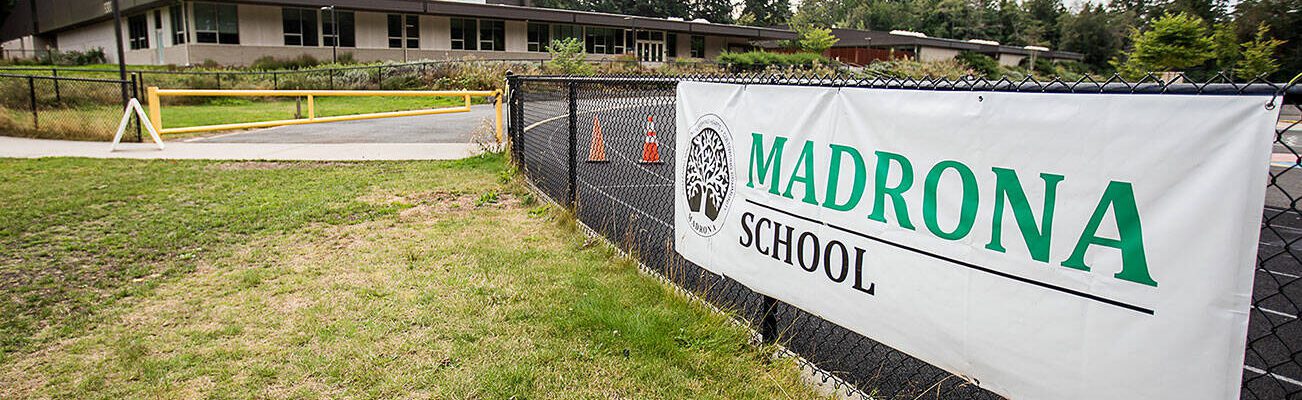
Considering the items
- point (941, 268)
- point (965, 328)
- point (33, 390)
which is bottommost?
point (33, 390)

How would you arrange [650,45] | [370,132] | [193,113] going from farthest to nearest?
[650,45]
[193,113]
[370,132]

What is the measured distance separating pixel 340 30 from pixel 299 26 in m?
1.99

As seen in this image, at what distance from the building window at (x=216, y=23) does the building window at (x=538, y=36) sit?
16.5m

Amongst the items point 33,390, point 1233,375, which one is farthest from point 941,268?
point 33,390

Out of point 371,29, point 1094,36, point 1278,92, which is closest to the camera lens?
point 1278,92

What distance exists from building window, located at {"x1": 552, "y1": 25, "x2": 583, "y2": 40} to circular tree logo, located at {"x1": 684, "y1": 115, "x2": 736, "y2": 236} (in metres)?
46.8

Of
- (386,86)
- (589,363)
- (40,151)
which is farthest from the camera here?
(386,86)

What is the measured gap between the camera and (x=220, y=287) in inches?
196

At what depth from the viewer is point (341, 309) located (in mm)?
4496

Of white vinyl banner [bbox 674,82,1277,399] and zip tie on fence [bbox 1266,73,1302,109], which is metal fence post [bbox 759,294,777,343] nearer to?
white vinyl banner [bbox 674,82,1277,399]

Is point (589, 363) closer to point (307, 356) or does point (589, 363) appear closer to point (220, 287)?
point (307, 356)

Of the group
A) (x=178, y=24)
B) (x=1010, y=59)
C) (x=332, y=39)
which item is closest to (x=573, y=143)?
(x=332, y=39)

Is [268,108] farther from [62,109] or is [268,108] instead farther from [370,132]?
[370,132]

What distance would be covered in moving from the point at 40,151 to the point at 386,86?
788 inches
